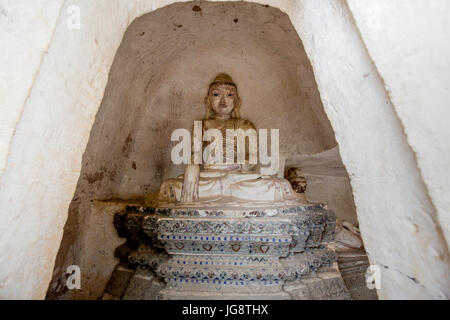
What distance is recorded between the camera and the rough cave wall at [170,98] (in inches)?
96.6

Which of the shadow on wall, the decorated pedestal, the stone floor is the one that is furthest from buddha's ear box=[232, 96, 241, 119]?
the stone floor

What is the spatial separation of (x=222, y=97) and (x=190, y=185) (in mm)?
1366

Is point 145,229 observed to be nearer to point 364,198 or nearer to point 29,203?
point 29,203

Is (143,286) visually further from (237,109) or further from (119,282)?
(237,109)

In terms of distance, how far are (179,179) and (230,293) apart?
1149mm

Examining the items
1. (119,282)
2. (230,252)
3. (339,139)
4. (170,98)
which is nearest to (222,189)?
(230,252)

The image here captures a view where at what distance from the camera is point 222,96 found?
11.4 feet

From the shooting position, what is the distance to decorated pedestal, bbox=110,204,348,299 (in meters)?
1.98

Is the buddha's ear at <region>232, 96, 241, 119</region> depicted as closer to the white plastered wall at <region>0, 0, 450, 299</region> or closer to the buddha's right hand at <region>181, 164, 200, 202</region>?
the buddha's right hand at <region>181, 164, 200, 202</region>

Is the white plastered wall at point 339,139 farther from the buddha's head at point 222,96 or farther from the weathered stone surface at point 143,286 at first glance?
the buddha's head at point 222,96

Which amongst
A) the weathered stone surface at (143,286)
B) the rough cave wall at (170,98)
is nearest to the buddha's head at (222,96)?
the rough cave wall at (170,98)

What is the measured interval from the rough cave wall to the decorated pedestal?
1.94 feet

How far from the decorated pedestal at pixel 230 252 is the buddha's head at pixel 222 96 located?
1.61 meters

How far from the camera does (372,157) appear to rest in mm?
1004
